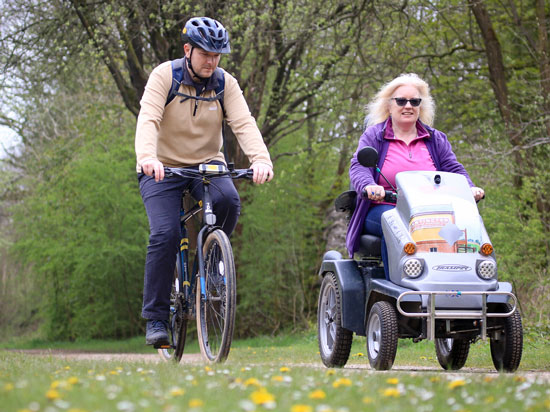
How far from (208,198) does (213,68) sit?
3.12 ft

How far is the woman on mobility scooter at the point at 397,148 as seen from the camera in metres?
6.02

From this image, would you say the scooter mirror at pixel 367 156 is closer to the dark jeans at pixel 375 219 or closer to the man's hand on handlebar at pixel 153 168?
the dark jeans at pixel 375 219

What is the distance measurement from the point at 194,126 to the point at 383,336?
2.08 meters

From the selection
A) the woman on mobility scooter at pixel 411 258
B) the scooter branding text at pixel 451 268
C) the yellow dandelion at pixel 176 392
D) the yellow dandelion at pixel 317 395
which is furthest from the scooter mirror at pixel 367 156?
the yellow dandelion at pixel 176 392

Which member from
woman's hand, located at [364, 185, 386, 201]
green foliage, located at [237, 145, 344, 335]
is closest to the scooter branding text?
woman's hand, located at [364, 185, 386, 201]

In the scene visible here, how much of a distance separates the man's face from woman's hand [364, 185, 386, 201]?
1.43 m

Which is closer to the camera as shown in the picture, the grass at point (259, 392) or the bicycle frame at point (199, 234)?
the grass at point (259, 392)

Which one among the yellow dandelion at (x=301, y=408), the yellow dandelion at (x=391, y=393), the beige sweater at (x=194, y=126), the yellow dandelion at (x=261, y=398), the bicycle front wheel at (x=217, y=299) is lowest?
the yellow dandelion at (x=391, y=393)

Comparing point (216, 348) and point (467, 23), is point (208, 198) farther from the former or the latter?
point (467, 23)

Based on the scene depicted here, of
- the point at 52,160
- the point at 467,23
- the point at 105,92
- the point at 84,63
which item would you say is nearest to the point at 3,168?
the point at 52,160

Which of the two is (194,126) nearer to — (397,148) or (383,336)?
(397,148)

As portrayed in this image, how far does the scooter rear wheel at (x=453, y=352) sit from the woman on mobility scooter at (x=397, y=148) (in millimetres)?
1123

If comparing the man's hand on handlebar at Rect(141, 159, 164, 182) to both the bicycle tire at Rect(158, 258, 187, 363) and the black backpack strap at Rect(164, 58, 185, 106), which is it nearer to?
the black backpack strap at Rect(164, 58, 185, 106)

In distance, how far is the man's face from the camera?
5746 mm
